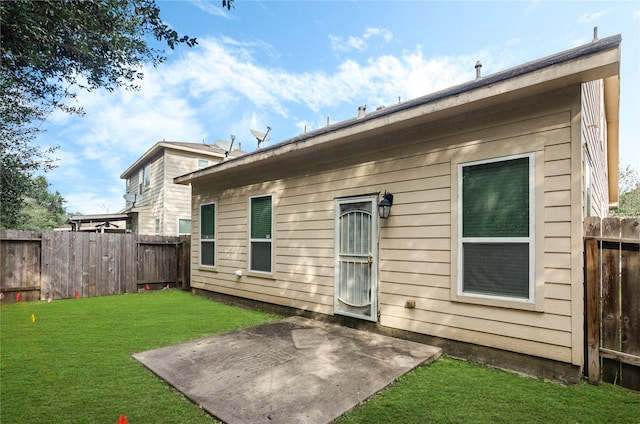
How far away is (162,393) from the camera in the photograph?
2666 millimetres

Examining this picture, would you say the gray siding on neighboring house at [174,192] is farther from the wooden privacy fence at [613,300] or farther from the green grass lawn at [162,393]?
the wooden privacy fence at [613,300]

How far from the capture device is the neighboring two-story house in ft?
45.3

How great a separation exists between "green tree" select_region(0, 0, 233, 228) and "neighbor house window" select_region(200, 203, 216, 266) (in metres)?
3.79

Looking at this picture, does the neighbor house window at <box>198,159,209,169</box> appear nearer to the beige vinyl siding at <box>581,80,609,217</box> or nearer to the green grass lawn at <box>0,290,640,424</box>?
the green grass lawn at <box>0,290,640,424</box>

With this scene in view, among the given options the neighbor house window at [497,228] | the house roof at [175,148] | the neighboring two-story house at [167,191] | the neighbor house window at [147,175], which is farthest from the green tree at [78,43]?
the neighbor house window at [147,175]

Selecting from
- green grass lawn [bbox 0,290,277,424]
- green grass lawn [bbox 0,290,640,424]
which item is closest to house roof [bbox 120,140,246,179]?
green grass lawn [bbox 0,290,277,424]

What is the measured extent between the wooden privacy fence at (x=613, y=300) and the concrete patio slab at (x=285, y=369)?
1.46 meters

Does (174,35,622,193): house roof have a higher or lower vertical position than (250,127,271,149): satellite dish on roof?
lower

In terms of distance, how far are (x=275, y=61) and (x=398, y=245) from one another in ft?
27.3

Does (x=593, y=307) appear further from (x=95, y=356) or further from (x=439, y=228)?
(x=95, y=356)

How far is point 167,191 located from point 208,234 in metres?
7.33

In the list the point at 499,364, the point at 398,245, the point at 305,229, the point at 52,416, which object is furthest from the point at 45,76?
the point at 499,364

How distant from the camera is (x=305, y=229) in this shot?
17.7 feet

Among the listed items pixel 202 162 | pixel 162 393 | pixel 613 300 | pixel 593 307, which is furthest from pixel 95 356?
pixel 202 162
